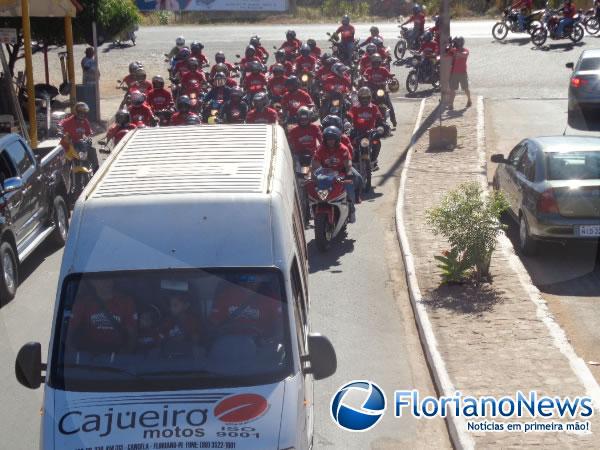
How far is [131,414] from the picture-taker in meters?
6.56

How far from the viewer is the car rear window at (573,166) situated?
45.8ft

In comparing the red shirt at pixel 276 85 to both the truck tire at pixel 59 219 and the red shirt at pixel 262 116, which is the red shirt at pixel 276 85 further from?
the truck tire at pixel 59 219

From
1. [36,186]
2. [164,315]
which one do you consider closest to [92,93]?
[36,186]

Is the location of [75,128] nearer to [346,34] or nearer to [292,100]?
[292,100]

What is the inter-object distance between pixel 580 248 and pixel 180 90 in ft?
A: 43.1

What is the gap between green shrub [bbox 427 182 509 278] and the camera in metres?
12.5

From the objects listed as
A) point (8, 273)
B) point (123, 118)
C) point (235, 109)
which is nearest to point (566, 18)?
point (235, 109)

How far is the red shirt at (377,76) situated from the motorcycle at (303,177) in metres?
7.55

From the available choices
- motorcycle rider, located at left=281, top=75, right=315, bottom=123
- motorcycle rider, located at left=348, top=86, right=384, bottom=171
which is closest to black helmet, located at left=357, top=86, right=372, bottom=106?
motorcycle rider, located at left=348, top=86, right=384, bottom=171

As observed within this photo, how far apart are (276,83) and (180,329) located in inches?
711

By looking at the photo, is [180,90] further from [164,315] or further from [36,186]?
[164,315]

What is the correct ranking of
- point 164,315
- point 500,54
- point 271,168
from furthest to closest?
1. point 500,54
2. point 271,168
3. point 164,315

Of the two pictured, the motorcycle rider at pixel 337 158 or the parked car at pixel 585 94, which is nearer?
the motorcycle rider at pixel 337 158

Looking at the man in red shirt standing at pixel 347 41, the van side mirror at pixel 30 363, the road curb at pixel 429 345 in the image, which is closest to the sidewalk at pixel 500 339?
the road curb at pixel 429 345
